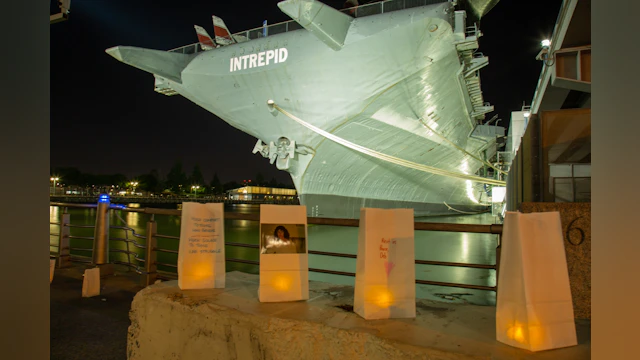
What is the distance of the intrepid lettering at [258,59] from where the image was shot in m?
18.0

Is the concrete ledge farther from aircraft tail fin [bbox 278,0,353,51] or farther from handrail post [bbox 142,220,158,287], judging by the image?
aircraft tail fin [bbox 278,0,353,51]

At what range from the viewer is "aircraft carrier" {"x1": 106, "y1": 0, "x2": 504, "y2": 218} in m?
16.0

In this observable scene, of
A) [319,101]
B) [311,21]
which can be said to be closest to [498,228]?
[311,21]

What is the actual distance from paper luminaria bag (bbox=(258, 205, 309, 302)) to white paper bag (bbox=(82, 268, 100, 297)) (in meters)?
3.15

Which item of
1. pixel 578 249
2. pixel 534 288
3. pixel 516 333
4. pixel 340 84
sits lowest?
pixel 516 333

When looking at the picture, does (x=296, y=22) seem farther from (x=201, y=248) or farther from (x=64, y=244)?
(x=201, y=248)

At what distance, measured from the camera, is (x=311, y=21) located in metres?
14.6

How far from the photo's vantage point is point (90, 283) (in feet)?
15.8

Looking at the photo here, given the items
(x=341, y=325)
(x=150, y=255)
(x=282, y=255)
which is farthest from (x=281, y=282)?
(x=150, y=255)

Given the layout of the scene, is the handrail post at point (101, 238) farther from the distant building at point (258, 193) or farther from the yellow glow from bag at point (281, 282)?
the distant building at point (258, 193)

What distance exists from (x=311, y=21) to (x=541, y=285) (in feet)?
46.8

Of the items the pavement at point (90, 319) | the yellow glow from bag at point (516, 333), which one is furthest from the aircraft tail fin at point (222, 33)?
the yellow glow from bag at point (516, 333)

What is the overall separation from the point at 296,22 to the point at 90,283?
17047 millimetres
